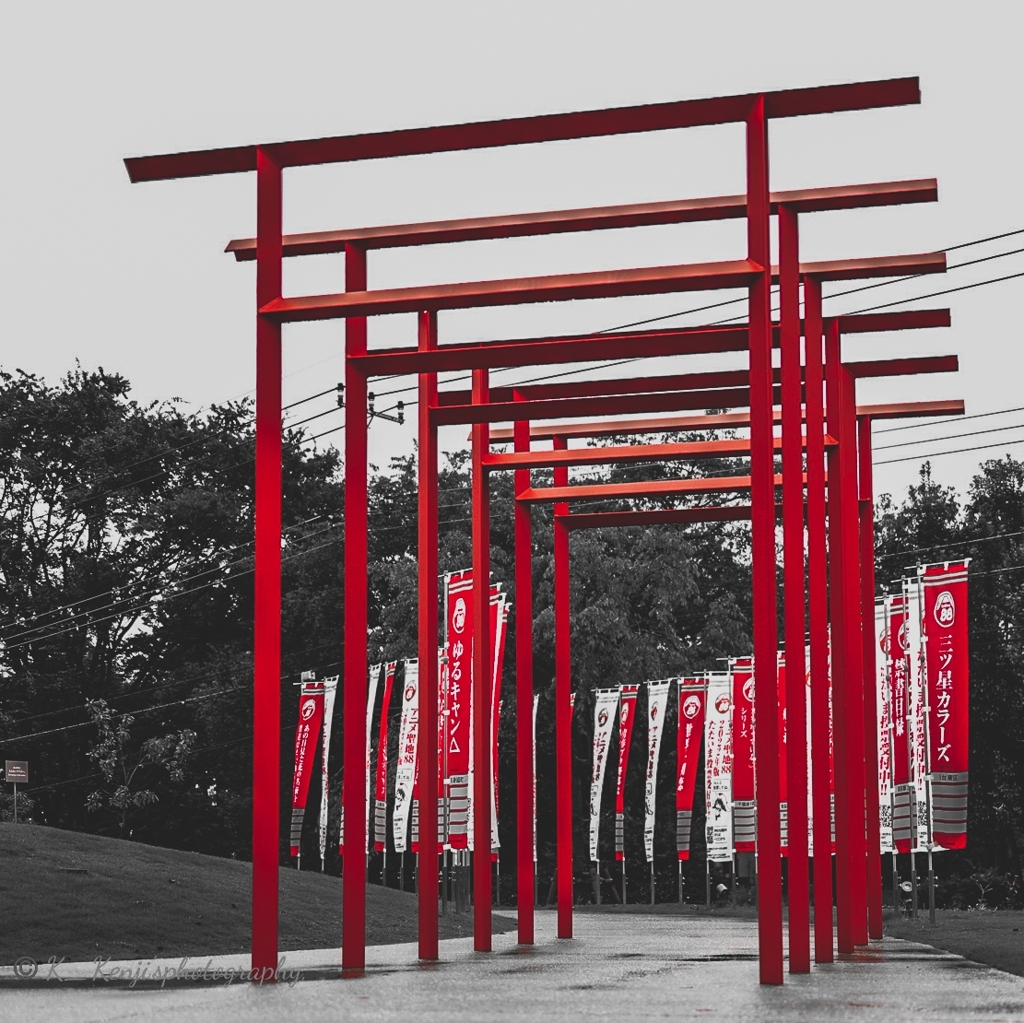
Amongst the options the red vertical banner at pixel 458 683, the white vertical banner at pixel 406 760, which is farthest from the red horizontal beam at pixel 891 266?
the white vertical banner at pixel 406 760

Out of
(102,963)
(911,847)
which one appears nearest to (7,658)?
(911,847)

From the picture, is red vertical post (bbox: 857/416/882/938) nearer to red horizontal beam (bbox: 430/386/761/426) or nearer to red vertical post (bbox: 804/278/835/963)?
red vertical post (bbox: 804/278/835/963)

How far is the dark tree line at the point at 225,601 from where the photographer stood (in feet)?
143

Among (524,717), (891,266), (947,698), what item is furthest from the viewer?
(947,698)

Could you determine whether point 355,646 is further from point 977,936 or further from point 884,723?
point 884,723

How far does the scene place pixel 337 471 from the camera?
177 ft

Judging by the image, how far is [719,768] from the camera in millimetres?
32375

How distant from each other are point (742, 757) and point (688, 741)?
3.05m

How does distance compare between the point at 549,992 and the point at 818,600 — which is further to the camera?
the point at 818,600

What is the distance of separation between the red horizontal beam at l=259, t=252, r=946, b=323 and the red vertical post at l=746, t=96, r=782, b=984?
264 millimetres

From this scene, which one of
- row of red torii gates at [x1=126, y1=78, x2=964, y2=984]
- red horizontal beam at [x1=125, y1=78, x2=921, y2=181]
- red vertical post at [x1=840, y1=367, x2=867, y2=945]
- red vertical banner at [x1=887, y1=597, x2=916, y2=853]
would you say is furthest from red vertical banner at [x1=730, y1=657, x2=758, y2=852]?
red horizontal beam at [x1=125, y1=78, x2=921, y2=181]

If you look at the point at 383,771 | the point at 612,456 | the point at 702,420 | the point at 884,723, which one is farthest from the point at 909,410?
the point at 383,771

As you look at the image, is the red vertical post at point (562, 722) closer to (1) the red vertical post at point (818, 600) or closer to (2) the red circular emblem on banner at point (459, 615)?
(2) the red circular emblem on banner at point (459, 615)

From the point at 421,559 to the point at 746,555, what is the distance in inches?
1442
